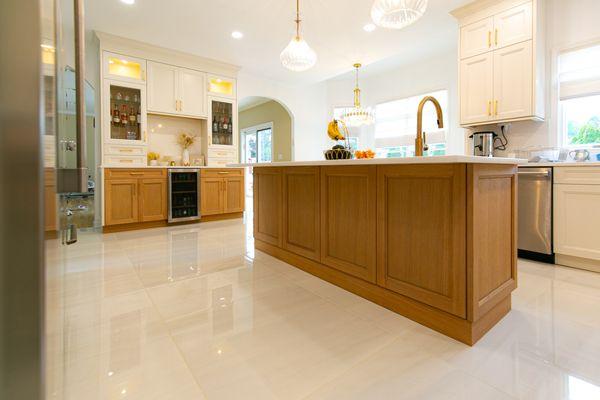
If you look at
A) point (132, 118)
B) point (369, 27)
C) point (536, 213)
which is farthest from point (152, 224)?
point (536, 213)

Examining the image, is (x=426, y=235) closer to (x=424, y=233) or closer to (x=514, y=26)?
(x=424, y=233)

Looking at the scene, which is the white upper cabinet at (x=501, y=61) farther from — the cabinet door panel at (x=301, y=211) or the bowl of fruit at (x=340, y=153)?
the cabinet door panel at (x=301, y=211)

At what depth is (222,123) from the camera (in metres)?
5.68

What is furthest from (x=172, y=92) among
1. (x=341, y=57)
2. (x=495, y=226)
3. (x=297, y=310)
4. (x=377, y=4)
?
(x=495, y=226)

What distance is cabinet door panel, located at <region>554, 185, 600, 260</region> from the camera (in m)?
2.69

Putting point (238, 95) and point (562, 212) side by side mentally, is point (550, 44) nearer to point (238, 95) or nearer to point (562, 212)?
point (562, 212)

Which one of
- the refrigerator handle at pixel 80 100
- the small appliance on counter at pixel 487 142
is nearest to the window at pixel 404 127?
the small appliance on counter at pixel 487 142

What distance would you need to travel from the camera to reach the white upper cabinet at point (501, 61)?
3.32 meters

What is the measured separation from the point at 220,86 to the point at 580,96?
17.0 ft

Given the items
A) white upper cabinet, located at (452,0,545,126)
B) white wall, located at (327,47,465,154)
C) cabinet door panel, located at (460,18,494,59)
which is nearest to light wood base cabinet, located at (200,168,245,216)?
white wall, located at (327,47,465,154)

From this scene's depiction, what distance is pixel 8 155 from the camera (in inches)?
15.8

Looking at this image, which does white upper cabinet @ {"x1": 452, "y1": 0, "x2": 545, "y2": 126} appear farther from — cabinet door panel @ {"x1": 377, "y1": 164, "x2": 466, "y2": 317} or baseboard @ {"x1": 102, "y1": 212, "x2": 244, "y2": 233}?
baseboard @ {"x1": 102, "y1": 212, "x2": 244, "y2": 233}

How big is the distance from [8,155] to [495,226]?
1992 millimetres

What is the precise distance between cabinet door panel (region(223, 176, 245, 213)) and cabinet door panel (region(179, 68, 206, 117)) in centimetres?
125
